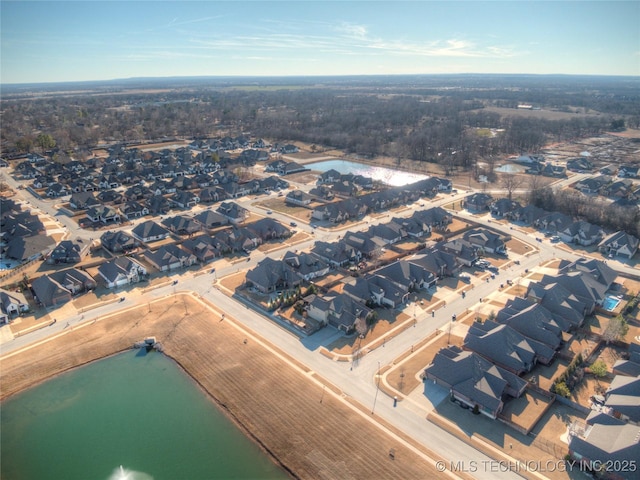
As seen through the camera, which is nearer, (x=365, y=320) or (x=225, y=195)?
(x=365, y=320)

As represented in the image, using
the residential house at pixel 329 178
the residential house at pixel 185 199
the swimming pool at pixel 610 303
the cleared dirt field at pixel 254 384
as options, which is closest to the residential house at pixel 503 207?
the swimming pool at pixel 610 303

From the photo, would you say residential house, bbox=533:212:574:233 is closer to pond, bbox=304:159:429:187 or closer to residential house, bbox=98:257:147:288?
pond, bbox=304:159:429:187

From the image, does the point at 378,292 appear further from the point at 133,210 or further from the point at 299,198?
the point at 133,210

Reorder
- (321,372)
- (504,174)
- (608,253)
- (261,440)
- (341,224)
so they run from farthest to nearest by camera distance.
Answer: (504,174)
(341,224)
(608,253)
(321,372)
(261,440)

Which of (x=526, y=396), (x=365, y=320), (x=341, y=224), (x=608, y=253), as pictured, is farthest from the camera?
(x=341, y=224)

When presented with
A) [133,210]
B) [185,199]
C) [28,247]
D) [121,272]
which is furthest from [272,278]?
[133,210]

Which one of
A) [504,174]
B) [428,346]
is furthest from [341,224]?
[504,174]

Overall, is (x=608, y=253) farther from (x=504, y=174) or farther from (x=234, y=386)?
(x=234, y=386)
